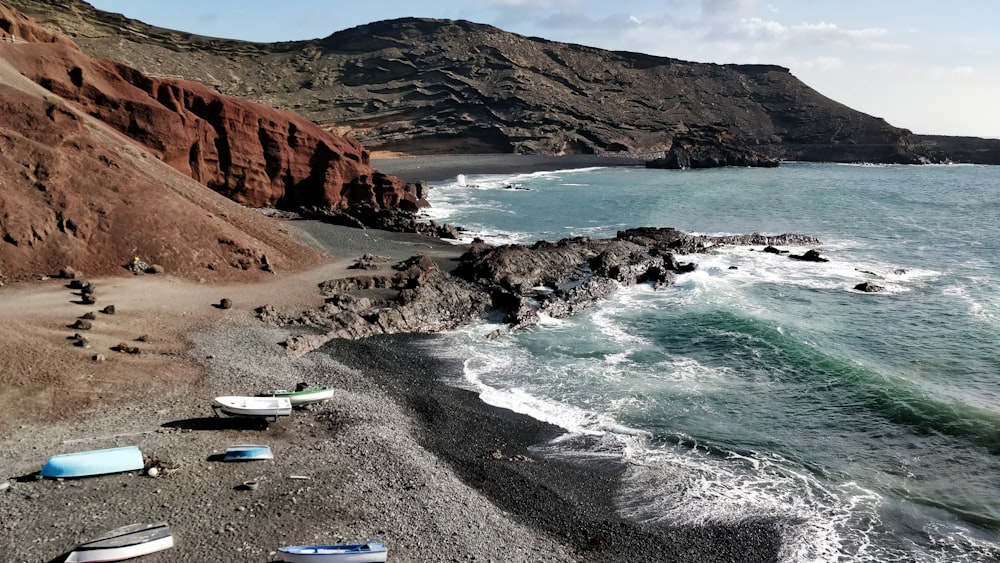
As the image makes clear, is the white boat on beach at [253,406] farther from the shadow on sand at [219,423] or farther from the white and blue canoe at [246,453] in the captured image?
the white and blue canoe at [246,453]

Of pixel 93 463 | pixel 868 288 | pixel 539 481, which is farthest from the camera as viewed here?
pixel 868 288

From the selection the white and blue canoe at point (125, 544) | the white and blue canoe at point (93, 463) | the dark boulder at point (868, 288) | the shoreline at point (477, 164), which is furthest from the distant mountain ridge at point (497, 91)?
the white and blue canoe at point (125, 544)

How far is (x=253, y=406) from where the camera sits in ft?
60.6

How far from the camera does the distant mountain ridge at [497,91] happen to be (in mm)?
126312

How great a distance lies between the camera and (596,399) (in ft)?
74.2

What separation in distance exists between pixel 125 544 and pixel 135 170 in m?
25.5

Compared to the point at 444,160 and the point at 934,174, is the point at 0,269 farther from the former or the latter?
the point at 934,174

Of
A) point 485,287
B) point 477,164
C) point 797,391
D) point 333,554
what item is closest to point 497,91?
point 477,164

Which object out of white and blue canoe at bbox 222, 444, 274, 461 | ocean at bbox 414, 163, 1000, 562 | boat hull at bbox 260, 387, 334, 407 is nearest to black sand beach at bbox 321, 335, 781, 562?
ocean at bbox 414, 163, 1000, 562

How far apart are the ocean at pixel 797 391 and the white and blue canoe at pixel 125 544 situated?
9.96m

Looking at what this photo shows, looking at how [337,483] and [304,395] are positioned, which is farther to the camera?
[304,395]

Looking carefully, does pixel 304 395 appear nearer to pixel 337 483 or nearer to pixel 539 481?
pixel 337 483

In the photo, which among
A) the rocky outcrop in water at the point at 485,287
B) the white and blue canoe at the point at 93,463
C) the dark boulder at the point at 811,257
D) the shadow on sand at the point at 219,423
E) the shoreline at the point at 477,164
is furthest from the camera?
the shoreline at the point at 477,164

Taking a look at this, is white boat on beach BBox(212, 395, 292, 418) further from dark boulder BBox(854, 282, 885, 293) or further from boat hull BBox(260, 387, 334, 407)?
dark boulder BBox(854, 282, 885, 293)
